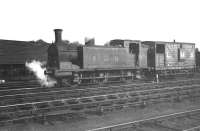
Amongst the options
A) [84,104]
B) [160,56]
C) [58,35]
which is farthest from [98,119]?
[160,56]

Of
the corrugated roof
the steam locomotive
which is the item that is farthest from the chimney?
the corrugated roof

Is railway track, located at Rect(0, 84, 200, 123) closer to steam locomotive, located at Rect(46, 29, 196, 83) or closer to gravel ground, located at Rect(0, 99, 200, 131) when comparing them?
gravel ground, located at Rect(0, 99, 200, 131)

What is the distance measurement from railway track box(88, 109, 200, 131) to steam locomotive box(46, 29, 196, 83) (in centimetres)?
852

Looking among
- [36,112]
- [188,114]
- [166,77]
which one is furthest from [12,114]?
[166,77]

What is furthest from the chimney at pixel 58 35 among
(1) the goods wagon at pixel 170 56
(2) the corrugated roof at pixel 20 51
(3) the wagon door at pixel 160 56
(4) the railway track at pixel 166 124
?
(4) the railway track at pixel 166 124

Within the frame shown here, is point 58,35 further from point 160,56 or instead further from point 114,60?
point 160,56

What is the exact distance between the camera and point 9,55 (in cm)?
2142

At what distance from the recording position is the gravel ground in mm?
7742

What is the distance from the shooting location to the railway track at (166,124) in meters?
7.57

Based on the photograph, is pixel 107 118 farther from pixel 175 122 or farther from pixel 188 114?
pixel 188 114

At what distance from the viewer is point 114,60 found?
60.8 feet

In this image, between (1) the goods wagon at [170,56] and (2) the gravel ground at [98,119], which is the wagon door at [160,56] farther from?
(2) the gravel ground at [98,119]

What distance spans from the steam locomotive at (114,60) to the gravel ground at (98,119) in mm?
6807

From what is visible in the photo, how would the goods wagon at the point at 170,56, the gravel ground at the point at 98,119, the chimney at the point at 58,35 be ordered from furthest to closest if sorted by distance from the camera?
1. the goods wagon at the point at 170,56
2. the chimney at the point at 58,35
3. the gravel ground at the point at 98,119
